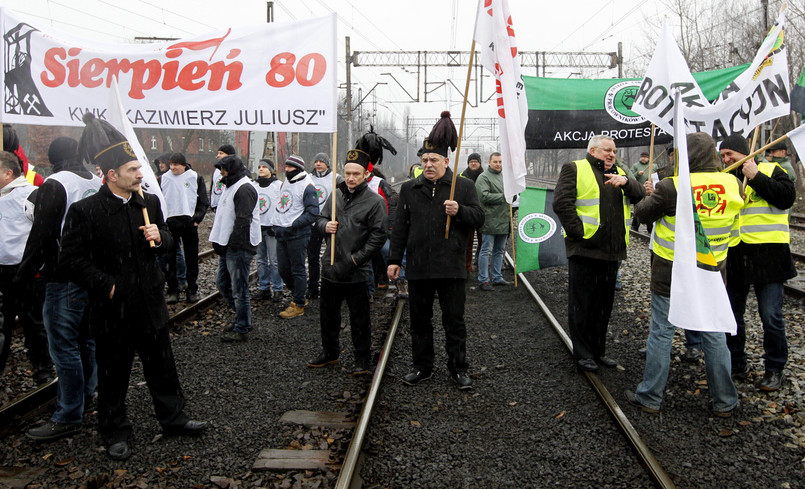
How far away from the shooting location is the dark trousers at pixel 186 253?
803cm

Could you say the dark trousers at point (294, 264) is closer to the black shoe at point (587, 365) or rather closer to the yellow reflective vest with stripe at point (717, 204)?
the black shoe at point (587, 365)

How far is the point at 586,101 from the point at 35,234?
22.8ft

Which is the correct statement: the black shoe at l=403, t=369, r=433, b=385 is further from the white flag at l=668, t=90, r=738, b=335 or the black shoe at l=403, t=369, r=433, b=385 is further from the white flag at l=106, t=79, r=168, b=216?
the white flag at l=106, t=79, r=168, b=216

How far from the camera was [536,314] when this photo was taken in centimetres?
749

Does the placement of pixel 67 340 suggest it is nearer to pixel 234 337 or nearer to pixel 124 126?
pixel 124 126

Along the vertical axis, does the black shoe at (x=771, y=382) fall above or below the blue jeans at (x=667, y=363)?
below

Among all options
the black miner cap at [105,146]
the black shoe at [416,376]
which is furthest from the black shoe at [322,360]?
the black miner cap at [105,146]

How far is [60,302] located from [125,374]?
28.9 inches

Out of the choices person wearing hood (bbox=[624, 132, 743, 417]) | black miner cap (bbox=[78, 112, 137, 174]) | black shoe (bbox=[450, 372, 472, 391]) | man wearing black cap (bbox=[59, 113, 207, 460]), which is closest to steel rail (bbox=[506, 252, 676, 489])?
person wearing hood (bbox=[624, 132, 743, 417])

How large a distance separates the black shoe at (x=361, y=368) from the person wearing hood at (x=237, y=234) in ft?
5.19

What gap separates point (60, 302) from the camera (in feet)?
13.6

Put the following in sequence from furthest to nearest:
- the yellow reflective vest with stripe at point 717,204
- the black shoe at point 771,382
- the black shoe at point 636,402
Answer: the black shoe at point 771,382
the black shoe at point 636,402
the yellow reflective vest with stripe at point 717,204

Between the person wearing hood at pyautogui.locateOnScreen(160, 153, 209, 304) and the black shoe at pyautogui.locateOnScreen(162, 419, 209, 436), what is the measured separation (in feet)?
13.3

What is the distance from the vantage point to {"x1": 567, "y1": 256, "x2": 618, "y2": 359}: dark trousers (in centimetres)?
530
